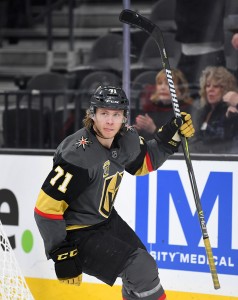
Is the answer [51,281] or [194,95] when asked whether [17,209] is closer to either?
[51,281]

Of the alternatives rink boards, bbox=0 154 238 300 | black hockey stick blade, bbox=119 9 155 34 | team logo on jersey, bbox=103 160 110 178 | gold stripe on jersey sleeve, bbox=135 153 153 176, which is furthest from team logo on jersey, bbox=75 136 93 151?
rink boards, bbox=0 154 238 300

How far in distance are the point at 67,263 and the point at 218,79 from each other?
147cm

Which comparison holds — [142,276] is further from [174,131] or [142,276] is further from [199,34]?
[199,34]

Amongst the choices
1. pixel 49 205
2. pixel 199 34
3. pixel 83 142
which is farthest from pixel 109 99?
pixel 199 34

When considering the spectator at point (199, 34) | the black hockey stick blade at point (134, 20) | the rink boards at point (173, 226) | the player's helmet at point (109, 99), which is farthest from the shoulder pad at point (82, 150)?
the spectator at point (199, 34)

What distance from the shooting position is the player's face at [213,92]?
14.4 feet

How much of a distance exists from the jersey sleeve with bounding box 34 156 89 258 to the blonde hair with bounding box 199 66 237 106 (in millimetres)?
1195

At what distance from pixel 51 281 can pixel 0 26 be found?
192 cm

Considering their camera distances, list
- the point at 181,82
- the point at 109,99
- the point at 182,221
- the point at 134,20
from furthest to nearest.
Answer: the point at 181,82, the point at 182,221, the point at 134,20, the point at 109,99

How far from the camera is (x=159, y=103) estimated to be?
454 centimetres

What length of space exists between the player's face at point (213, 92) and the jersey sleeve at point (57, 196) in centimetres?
118

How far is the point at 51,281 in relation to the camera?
452cm

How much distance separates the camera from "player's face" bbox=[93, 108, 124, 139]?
11.5 feet

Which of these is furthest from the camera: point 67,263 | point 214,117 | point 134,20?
point 214,117
